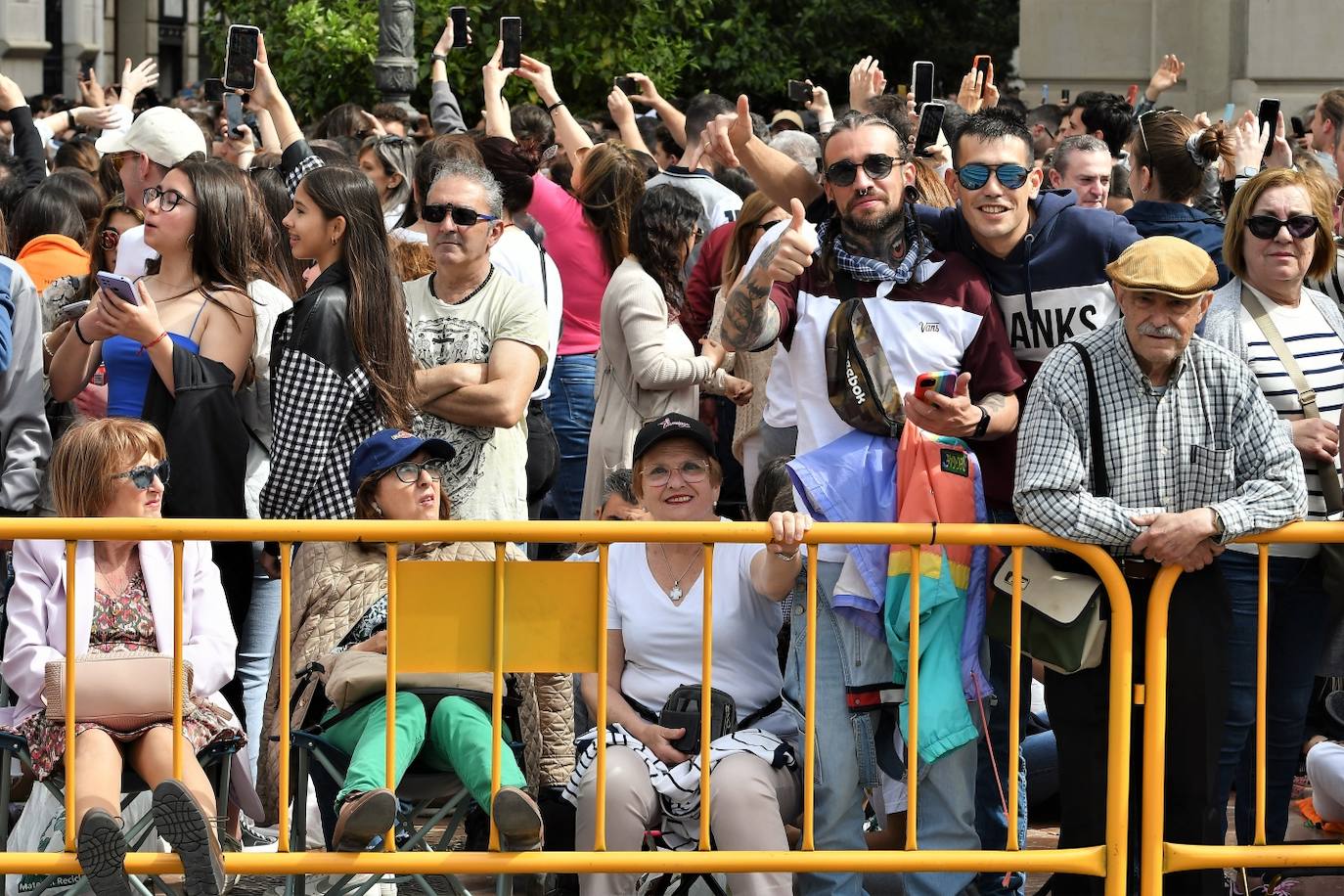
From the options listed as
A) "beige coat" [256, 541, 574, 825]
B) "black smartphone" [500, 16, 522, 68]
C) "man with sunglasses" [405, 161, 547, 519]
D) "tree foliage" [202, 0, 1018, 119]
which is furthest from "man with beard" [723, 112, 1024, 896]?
"tree foliage" [202, 0, 1018, 119]

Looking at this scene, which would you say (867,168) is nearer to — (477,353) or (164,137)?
(477,353)

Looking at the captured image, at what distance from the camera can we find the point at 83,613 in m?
5.32

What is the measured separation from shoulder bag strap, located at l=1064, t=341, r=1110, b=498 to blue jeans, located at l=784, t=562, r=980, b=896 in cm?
73

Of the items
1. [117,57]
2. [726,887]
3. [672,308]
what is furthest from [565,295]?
[117,57]

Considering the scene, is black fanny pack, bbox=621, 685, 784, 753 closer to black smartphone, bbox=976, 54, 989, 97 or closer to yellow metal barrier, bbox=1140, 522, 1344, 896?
yellow metal barrier, bbox=1140, 522, 1344, 896

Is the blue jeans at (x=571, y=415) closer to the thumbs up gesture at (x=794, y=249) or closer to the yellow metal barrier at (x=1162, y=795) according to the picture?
the thumbs up gesture at (x=794, y=249)

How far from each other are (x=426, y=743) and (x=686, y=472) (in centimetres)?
113

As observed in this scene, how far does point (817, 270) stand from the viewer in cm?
558

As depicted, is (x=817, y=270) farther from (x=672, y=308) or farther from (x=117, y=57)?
(x=117, y=57)

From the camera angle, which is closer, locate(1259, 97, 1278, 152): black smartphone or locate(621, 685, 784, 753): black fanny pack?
locate(621, 685, 784, 753): black fanny pack

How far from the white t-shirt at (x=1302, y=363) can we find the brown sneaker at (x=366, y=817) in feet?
9.01

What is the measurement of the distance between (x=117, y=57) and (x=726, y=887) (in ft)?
148

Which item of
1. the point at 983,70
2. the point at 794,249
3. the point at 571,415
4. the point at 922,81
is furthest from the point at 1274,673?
the point at 922,81

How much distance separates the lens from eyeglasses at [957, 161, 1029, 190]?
18.0ft
